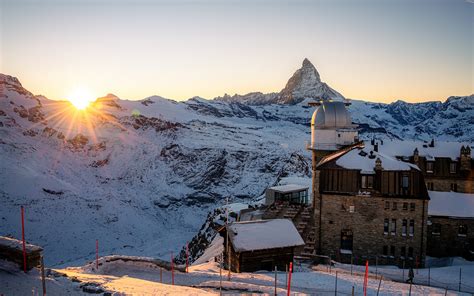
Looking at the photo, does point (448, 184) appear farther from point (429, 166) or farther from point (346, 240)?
point (346, 240)

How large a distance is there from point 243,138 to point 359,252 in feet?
302

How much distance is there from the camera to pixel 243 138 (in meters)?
124

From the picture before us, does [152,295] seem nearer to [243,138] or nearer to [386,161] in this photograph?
[386,161]

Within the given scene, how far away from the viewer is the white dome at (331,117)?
44.6m

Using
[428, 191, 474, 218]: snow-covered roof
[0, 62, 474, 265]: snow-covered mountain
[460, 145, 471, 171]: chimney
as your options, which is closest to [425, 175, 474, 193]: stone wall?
[428, 191, 474, 218]: snow-covered roof

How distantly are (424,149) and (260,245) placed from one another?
72.6 feet

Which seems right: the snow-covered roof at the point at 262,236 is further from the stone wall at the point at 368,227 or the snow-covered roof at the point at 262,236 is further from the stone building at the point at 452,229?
the stone building at the point at 452,229

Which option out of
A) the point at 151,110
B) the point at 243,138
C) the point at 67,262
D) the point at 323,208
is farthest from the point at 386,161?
the point at 151,110

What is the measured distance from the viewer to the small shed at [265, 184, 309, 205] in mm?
50906

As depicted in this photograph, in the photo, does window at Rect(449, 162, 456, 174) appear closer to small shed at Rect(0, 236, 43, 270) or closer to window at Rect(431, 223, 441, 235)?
window at Rect(431, 223, 441, 235)

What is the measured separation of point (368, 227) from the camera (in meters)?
33.0

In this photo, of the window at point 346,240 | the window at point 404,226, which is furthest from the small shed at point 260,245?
the window at point 404,226

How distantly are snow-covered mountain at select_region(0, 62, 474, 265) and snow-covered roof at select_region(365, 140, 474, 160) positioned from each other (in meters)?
35.5

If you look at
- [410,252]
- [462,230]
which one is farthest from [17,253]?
[462,230]
